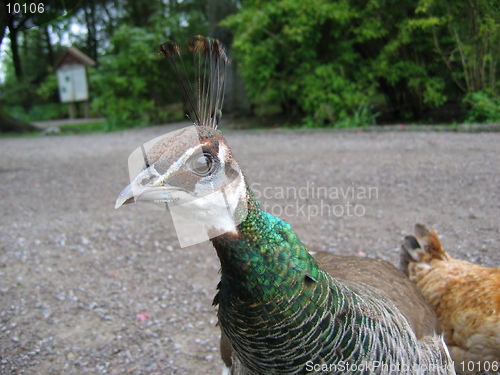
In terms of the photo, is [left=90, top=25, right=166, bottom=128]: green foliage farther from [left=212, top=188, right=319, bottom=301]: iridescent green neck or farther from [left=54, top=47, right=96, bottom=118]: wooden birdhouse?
[left=212, top=188, right=319, bottom=301]: iridescent green neck

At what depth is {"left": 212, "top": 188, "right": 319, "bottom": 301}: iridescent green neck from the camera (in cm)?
130

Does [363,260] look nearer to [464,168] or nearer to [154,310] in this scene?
[154,310]

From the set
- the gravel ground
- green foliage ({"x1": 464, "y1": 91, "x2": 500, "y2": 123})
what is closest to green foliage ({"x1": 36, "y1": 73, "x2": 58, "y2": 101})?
the gravel ground

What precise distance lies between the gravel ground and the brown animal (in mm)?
942

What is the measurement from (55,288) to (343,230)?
270 centimetres

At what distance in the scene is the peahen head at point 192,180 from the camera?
1.21 m

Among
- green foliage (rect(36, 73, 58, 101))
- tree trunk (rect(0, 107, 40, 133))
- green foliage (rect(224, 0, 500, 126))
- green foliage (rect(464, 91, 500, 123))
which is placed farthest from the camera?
green foliage (rect(36, 73, 58, 101))

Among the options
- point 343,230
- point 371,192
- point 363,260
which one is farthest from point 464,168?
point 363,260

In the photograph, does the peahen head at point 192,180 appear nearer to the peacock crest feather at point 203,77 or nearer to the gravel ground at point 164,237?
the peacock crest feather at point 203,77

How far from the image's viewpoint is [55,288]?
352 cm

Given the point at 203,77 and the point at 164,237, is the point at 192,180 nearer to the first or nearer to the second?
the point at 203,77

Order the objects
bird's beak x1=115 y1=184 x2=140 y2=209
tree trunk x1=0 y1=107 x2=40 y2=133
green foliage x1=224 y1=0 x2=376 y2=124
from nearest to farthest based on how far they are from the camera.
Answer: bird's beak x1=115 y1=184 x2=140 y2=209
green foliage x1=224 y1=0 x2=376 y2=124
tree trunk x1=0 y1=107 x2=40 y2=133

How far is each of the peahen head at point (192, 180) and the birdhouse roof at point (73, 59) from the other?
19.7 meters

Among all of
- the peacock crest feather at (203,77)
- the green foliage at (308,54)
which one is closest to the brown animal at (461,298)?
the peacock crest feather at (203,77)
